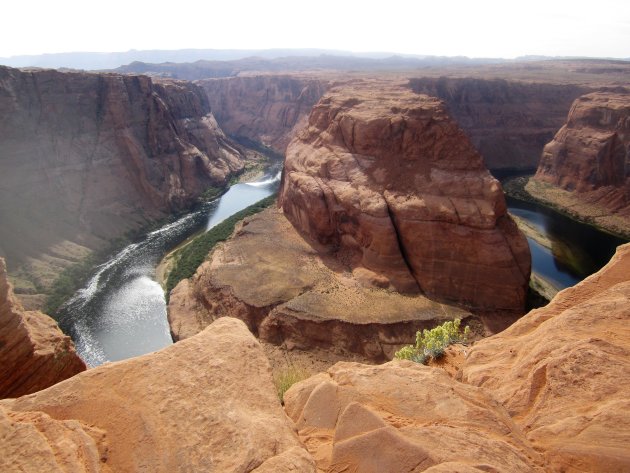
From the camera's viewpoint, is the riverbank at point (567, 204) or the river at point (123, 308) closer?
the river at point (123, 308)

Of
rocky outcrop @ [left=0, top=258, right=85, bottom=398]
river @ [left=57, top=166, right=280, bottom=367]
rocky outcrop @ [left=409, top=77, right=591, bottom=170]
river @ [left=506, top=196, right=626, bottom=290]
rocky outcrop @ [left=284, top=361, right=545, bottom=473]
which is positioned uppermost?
rocky outcrop @ [left=409, top=77, right=591, bottom=170]

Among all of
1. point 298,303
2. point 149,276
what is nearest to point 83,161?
point 149,276

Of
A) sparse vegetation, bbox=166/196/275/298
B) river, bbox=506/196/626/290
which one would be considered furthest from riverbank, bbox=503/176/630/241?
sparse vegetation, bbox=166/196/275/298

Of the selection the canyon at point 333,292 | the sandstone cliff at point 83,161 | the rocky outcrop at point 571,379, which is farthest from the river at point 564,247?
the sandstone cliff at point 83,161

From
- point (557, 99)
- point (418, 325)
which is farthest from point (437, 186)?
point (557, 99)

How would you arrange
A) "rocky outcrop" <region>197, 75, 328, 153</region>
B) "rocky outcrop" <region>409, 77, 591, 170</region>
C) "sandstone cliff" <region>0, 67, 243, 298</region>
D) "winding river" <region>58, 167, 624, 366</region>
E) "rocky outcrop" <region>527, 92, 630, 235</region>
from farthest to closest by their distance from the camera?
"rocky outcrop" <region>197, 75, 328, 153</region>
"rocky outcrop" <region>409, 77, 591, 170</region>
"rocky outcrop" <region>527, 92, 630, 235</region>
"sandstone cliff" <region>0, 67, 243, 298</region>
"winding river" <region>58, 167, 624, 366</region>

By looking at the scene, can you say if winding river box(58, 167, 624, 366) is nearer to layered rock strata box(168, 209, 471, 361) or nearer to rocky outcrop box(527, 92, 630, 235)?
layered rock strata box(168, 209, 471, 361)

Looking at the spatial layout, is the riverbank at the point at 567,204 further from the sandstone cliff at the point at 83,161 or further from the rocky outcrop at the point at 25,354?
the rocky outcrop at the point at 25,354
